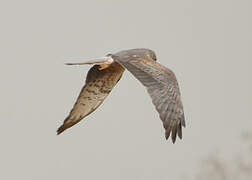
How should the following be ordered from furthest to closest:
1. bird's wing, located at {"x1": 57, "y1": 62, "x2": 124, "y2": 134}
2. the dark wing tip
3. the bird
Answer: bird's wing, located at {"x1": 57, "y1": 62, "x2": 124, "y2": 134}
the bird
the dark wing tip

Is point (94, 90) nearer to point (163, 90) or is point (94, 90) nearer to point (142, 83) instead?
point (142, 83)

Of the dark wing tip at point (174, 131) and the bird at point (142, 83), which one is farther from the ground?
the bird at point (142, 83)

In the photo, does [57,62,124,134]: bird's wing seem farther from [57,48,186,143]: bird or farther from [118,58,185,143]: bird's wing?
[118,58,185,143]: bird's wing

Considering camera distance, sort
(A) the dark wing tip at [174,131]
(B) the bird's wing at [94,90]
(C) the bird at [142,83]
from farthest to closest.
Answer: (B) the bird's wing at [94,90]
(C) the bird at [142,83]
(A) the dark wing tip at [174,131]

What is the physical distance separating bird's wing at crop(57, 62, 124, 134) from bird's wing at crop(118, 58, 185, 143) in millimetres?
578

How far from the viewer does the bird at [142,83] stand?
848 centimetres

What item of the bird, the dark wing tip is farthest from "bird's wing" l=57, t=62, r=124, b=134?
the dark wing tip

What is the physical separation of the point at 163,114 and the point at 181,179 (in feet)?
53.5

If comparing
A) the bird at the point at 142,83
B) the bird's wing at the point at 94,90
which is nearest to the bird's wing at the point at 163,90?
the bird at the point at 142,83

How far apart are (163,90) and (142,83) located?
0.78 feet

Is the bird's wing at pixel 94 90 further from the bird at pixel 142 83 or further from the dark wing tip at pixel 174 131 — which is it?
the dark wing tip at pixel 174 131

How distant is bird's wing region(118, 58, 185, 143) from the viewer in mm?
8422

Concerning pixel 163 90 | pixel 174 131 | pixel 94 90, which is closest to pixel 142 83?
pixel 163 90

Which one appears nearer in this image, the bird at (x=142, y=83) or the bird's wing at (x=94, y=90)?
the bird at (x=142, y=83)
